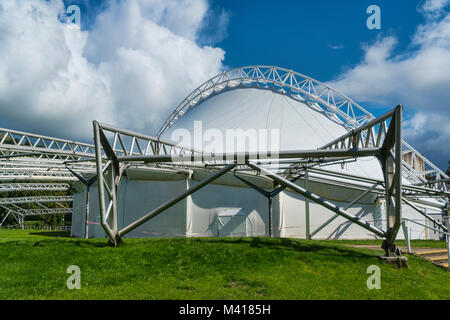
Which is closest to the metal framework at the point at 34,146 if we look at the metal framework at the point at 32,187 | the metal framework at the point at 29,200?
the metal framework at the point at 32,187

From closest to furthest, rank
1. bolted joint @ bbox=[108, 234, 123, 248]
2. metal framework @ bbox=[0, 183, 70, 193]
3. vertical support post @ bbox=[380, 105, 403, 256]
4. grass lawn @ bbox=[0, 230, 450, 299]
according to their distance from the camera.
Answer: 1. grass lawn @ bbox=[0, 230, 450, 299]
2. vertical support post @ bbox=[380, 105, 403, 256]
3. bolted joint @ bbox=[108, 234, 123, 248]
4. metal framework @ bbox=[0, 183, 70, 193]

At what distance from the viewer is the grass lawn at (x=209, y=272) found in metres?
7.27

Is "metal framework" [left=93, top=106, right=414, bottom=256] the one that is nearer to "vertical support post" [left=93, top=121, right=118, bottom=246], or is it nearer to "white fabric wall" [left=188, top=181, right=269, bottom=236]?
"vertical support post" [left=93, top=121, right=118, bottom=246]

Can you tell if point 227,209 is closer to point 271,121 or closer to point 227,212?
point 227,212

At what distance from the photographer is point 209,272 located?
8.77 m

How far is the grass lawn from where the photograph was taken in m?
7.27

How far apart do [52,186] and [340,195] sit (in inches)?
1607

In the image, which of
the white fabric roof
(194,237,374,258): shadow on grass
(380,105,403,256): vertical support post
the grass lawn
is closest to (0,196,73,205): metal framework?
the white fabric roof

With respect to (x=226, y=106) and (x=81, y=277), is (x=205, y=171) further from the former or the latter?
(x=81, y=277)

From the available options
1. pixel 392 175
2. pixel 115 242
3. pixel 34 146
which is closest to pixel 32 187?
pixel 34 146

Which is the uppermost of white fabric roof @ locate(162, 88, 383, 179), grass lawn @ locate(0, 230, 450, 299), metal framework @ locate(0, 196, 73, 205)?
white fabric roof @ locate(162, 88, 383, 179)

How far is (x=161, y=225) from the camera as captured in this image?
2370cm

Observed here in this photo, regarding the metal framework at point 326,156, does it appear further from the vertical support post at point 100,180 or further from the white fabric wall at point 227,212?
the white fabric wall at point 227,212
